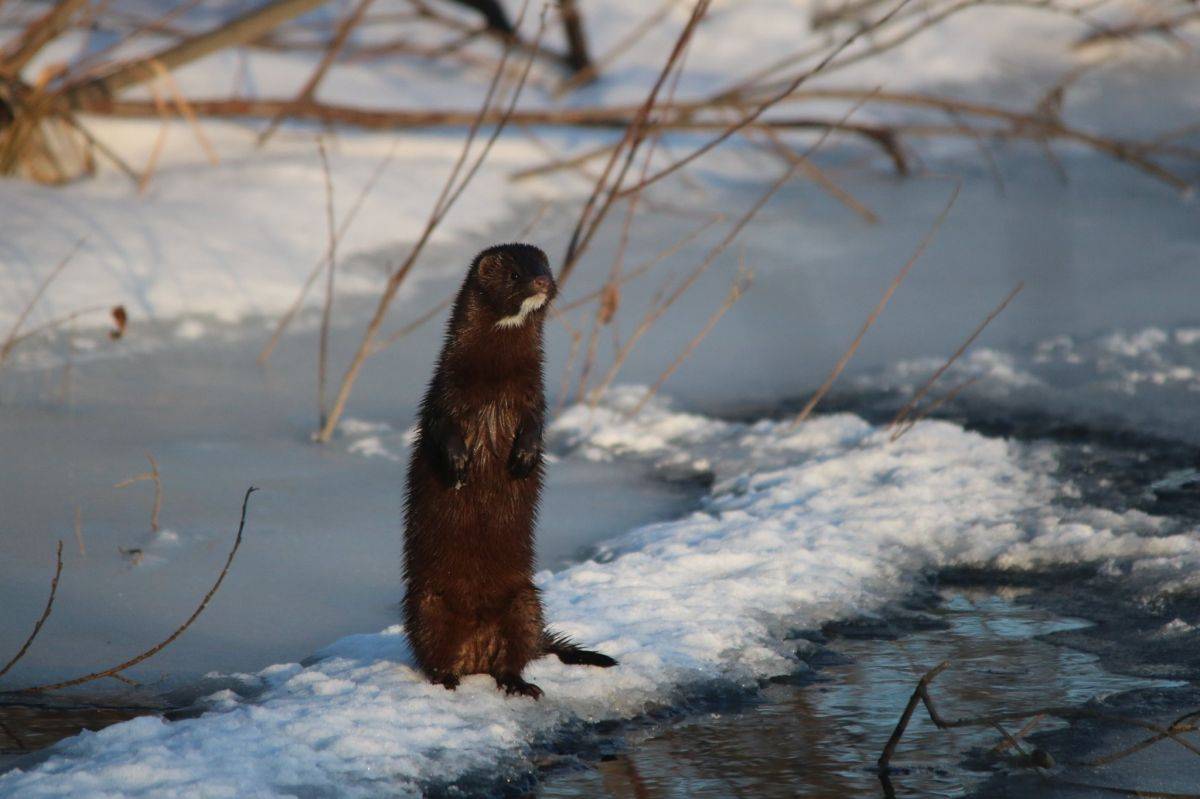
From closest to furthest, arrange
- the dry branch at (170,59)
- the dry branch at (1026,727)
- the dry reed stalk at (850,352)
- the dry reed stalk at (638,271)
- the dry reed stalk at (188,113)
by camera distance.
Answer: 1. the dry branch at (1026,727)
2. the dry reed stalk at (850,352)
3. the dry reed stalk at (638,271)
4. the dry reed stalk at (188,113)
5. the dry branch at (170,59)

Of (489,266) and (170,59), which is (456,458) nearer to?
(489,266)

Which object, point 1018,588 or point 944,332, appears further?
point 944,332

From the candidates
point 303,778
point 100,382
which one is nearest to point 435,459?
point 303,778

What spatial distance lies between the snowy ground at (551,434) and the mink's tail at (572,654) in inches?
1.3

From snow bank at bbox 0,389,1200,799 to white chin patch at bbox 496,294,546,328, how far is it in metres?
0.78

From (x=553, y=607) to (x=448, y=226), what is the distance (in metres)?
4.04

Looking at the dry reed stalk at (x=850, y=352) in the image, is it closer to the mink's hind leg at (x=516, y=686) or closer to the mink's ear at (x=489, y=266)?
the mink's ear at (x=489, y=266)

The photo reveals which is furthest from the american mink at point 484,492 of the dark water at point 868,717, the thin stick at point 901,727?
the thin stick at point 901,727

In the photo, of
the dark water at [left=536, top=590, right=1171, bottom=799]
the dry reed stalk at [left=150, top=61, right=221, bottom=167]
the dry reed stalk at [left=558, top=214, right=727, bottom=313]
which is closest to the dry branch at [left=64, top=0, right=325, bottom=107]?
the dry reed stalk at [left=150, top=61, right=221, bottom=167]

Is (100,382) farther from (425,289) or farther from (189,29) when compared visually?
(189,29)

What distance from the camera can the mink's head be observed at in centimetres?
288

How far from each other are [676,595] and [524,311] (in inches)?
36.9

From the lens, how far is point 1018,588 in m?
3.54

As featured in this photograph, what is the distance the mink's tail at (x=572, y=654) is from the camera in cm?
297
